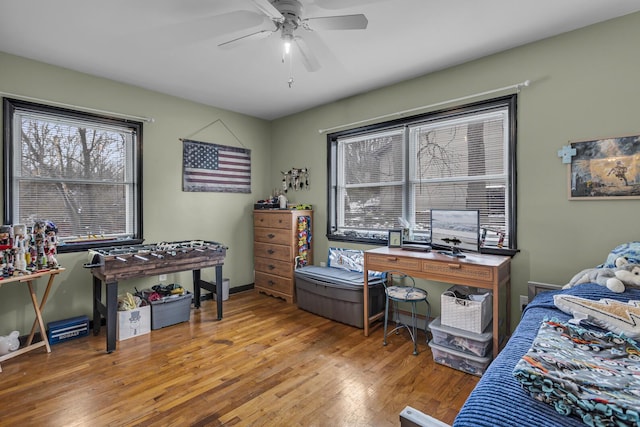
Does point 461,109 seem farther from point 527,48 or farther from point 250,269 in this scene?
point 250,269

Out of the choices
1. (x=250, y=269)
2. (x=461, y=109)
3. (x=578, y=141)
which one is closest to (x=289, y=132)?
(x=250, y=269)

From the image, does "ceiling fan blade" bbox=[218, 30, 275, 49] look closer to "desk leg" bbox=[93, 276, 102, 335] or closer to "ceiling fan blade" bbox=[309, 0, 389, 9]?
"ceiling fan blade" bbox=[309, 0, 389, 9]

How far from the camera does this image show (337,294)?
3.40m

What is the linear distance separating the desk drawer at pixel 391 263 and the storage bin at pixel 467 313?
0.37 meters

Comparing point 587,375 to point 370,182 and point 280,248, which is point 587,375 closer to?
point 370,182

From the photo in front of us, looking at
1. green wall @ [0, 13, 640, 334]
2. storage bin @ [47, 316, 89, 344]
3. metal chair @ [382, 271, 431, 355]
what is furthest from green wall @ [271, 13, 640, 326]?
storage bin @ [47, 316, 89, 344]

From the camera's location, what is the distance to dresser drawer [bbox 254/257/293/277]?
13.7ft

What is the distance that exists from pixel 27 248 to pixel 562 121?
4688 mm

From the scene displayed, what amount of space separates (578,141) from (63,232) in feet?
15.8

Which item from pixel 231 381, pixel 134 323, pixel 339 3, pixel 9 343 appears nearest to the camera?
pixel 339 3

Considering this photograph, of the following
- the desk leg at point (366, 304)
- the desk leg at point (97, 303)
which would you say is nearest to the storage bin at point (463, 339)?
the desk leg at point (366, 304)

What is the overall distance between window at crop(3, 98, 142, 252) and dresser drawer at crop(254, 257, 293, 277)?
1635 mm

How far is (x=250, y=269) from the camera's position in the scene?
15.8ft

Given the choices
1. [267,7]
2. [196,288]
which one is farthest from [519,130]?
[196,288]
